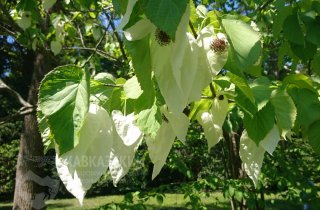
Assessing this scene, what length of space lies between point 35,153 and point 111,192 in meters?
8.08

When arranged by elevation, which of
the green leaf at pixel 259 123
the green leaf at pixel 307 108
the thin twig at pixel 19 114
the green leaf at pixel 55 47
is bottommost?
the green leaf at pixel 259 123

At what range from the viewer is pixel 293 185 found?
2834mm

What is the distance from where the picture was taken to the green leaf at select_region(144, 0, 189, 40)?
19.2 inches

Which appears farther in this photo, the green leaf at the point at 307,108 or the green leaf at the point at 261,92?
the green leaf at the point at 307,108

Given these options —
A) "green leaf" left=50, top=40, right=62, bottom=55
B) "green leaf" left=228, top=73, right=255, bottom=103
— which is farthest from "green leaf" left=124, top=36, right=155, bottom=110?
"green leaf" left=50, top=40, right=62, bottom=55

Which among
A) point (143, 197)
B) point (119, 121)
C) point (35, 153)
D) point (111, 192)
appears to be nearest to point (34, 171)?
point (35, 153)

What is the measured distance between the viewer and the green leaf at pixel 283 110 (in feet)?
2.67

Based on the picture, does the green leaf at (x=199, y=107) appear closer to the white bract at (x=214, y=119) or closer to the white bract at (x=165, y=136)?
the white bract at (x=214, y=119)

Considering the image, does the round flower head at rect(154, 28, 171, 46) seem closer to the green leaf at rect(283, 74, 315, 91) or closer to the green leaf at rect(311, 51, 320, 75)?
the green leaf at rect(283, 74, 315, 91)

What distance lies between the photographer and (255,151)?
32.7 inches

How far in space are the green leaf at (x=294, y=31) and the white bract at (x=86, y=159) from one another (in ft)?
2.66

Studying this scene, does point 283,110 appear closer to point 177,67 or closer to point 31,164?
point 177,67

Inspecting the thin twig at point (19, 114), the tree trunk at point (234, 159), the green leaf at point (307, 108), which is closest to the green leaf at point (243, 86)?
the green leaf at point (307, 108)

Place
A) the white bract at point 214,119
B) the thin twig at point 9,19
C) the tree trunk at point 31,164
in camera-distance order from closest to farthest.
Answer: the white bract at point 214,119 → the thin twig at point 9,19 → the tree trunk at point 31,164
